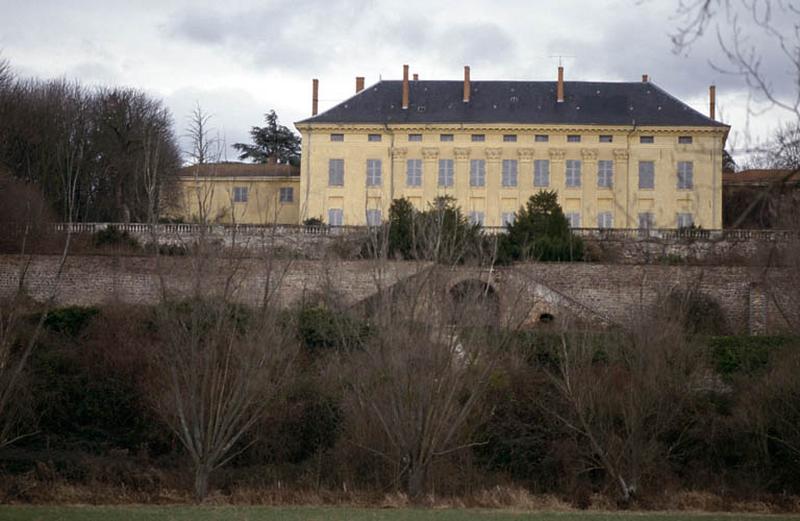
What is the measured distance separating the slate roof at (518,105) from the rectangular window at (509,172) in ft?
5.82

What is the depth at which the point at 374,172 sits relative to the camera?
48.2 m

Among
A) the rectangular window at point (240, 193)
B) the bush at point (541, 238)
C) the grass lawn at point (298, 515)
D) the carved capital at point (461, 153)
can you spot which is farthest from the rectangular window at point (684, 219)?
the grass lawn at point (298, 515)

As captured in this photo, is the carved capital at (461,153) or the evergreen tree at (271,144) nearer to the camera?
the carved capital at (461,153)

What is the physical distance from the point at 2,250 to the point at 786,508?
24.1m

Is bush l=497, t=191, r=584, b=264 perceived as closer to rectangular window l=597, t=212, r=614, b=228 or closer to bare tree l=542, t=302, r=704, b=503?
rectangular window l=597, t=212, r=614, b=228

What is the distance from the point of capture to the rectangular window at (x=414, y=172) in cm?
4797

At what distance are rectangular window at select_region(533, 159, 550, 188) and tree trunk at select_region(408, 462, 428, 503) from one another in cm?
2908

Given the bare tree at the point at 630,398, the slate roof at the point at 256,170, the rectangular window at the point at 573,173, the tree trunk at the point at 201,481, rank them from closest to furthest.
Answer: the tree trunk at the point at 201,481
the bare tree at the point at 630,398
the rectangular window at the point at 573,173
the slate roof at the point at 256,170

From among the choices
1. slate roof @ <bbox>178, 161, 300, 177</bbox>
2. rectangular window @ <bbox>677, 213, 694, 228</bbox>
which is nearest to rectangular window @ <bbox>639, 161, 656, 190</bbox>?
rectangular window @ <bbox>677, 213, 694, 228</bbox>

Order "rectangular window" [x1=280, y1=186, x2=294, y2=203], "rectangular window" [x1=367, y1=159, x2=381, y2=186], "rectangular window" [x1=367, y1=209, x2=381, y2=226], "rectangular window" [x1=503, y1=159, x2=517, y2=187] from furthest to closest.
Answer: "rectangular window" [x1=280, y1=186, x2=294, y2=203] → "rectangular window" [x1=367, y1=159, x2=381, y2=186] → "rectangular window" [x1=503, y1=159, x2=517, y2=187] → "rectangular window" [x1=367, y1=209, x2=381, y2=226]

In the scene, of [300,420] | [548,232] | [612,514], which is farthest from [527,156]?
[612,514]

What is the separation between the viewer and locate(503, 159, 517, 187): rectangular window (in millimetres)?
47844

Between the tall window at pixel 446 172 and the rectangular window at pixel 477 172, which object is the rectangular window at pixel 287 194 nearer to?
the tall window at pixel 446 172

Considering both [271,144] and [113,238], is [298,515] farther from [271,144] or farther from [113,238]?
[271,144]
